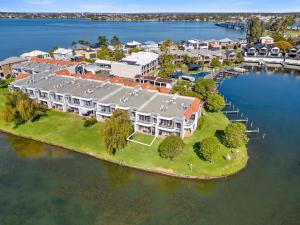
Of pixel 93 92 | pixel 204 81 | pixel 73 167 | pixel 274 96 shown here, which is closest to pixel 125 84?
pixel 93 92

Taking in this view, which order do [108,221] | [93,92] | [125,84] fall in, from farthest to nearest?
[125,84] < [93,92] < [108,221]

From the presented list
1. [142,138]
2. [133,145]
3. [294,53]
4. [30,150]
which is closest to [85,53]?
[30,150]

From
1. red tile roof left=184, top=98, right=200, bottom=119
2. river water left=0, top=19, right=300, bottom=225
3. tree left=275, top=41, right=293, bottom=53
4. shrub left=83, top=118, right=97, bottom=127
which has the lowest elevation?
river water left=0, top=19, right=300, bottom=225

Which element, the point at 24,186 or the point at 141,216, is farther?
the point at 24,186

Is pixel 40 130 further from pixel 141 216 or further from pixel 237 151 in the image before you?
pixel 237 151

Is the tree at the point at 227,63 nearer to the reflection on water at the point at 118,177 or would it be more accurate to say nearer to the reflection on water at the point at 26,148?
the reflection on water at the point at 118,177

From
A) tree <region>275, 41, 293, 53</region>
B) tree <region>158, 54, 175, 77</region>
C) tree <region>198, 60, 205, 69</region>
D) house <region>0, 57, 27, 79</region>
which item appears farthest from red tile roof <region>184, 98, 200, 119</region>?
tree <region>275, 41, 293, 53</region>

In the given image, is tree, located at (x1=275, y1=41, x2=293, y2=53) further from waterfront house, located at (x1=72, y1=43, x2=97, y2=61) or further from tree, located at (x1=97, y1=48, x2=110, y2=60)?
waterfront house, located at (x1=72, y1=43, x2=97, y2=61)

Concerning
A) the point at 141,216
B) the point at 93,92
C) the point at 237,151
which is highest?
the point at 93,92
